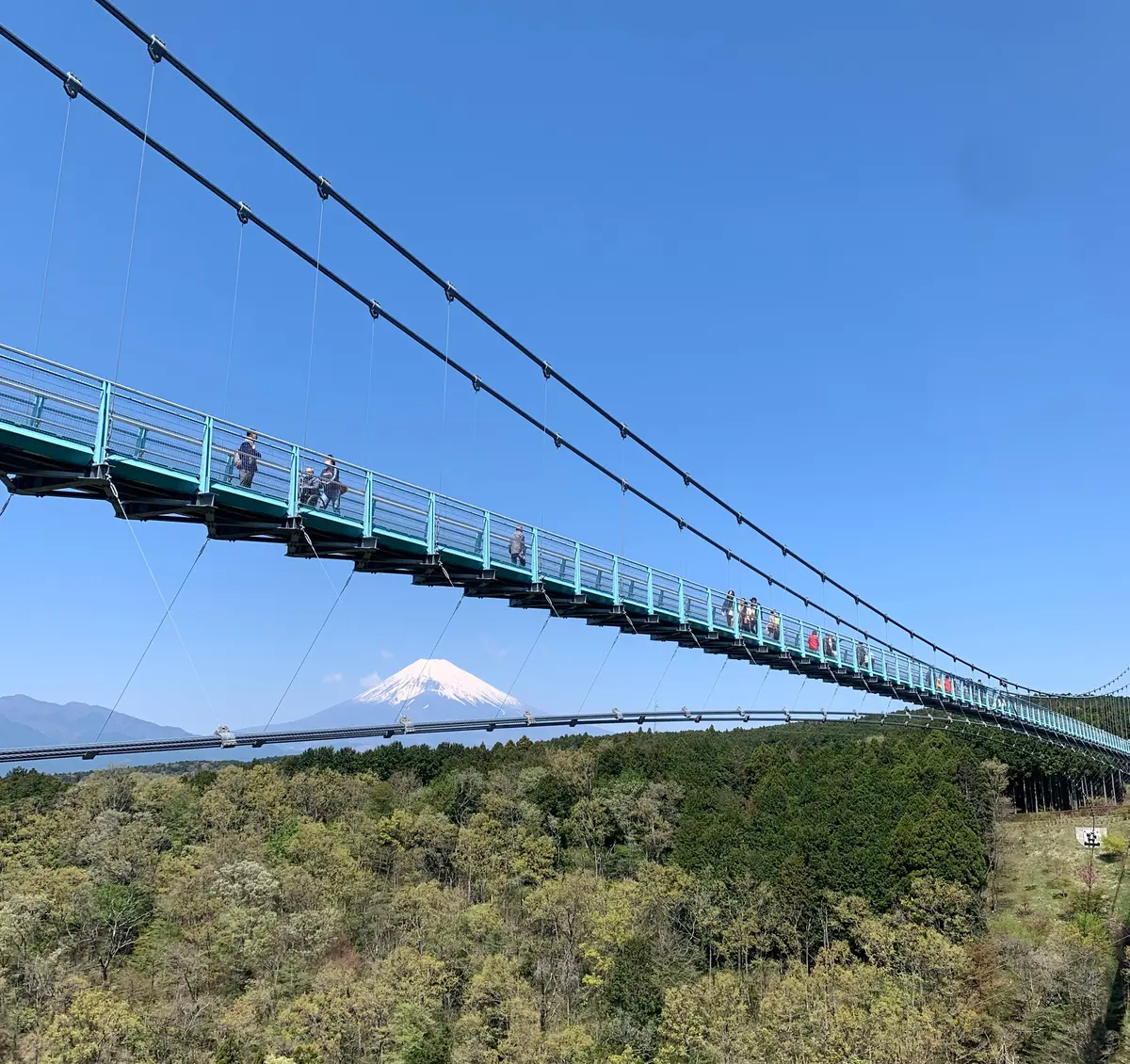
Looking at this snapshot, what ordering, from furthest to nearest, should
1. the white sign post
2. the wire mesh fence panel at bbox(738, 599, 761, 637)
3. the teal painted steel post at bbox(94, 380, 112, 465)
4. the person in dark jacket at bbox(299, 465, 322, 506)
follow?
the white sign post
the wire mesh fence panel at bbox(738, 599, 761, 637)
the person in dark jacket at bbox(299, 465, 322, 506)
the teal painted steel post at bbox(94, 380, 112, 465)

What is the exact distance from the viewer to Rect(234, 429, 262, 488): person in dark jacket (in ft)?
57.5

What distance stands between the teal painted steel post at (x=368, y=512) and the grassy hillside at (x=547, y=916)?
36770 millimetres

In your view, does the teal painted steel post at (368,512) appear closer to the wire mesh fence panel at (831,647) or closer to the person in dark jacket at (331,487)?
the person in dark jacket at (331,487)

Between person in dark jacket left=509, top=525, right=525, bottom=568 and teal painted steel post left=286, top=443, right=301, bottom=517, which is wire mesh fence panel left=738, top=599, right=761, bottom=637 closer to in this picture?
person in dark jacket left=509, top=525, right=525, bottom=568

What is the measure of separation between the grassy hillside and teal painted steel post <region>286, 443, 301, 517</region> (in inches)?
1517

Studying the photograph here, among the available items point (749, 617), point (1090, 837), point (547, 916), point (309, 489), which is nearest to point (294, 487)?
point (309, 489)

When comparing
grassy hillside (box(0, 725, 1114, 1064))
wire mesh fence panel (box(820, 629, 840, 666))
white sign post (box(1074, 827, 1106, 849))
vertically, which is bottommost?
grassy hillside (box(0, 725, 1114, 1064))

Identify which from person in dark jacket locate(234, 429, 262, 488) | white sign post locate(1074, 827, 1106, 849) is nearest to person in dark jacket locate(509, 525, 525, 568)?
person in dark jacket locate(234, 429, 262, 488)

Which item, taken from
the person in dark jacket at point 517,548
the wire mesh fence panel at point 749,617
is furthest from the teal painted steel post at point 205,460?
the wire mesh fence panel at point 749,617

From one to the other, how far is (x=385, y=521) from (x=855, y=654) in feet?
85.6

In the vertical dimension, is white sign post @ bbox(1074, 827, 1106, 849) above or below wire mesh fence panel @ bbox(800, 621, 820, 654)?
below

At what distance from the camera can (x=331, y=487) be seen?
19.2 metres

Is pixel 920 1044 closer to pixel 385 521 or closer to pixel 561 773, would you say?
pixel 385 521

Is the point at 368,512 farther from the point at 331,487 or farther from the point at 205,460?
the point at 205,460
